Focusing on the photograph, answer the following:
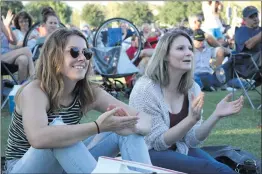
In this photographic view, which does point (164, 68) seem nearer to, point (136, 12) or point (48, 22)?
point (48, 22)

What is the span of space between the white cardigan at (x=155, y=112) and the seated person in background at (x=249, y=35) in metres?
4.17

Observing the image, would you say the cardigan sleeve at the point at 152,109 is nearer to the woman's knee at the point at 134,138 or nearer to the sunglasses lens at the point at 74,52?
the woman's knee at the point at 134,138

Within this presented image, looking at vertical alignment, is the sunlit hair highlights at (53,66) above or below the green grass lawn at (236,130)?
above

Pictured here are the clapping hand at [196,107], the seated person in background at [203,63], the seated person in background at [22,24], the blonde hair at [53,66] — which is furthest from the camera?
the seated person in background at [203,63]

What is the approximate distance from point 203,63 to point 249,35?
1.96 metres

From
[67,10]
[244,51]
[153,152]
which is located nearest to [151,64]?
[153,152]

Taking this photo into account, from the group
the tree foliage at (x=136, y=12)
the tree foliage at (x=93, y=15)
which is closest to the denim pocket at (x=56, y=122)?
the tree foliage at (x=136, y=12)

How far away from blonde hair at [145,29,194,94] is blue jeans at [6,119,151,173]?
639mm

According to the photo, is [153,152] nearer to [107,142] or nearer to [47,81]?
[107,142]

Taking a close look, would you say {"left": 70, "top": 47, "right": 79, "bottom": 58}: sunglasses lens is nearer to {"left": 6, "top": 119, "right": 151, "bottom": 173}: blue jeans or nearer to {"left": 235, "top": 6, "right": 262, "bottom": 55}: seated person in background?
{"left": 6, "top": 119, "right": 151, "bottom": 173}: blue jeans

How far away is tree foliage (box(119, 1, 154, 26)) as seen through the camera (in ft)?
91.5

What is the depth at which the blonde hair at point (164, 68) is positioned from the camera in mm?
3361

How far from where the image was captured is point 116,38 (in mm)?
8984

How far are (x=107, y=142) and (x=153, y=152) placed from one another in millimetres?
418
